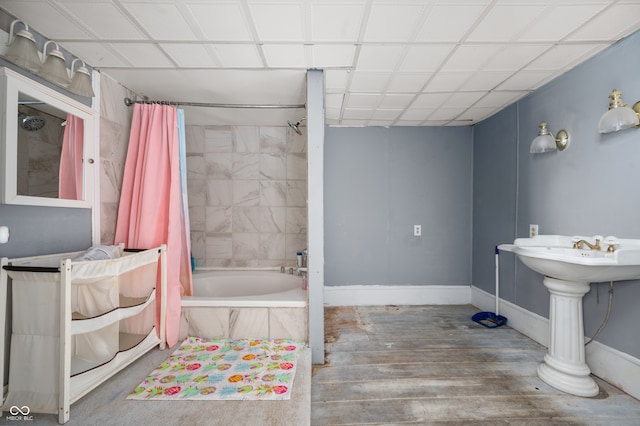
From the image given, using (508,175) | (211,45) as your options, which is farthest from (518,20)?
(211,45)

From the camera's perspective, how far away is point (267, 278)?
2.70 meters

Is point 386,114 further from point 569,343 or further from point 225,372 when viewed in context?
point 225,372

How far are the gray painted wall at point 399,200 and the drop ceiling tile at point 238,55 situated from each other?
143cm

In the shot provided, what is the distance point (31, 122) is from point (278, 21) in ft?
4.52

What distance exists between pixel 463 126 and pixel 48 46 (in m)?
3.50

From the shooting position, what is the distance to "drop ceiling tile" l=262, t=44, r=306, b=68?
1584 millimetres

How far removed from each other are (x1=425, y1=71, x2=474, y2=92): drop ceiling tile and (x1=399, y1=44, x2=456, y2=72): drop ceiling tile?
5.4 inches

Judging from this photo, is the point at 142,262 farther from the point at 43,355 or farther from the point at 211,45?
the point at 211,45

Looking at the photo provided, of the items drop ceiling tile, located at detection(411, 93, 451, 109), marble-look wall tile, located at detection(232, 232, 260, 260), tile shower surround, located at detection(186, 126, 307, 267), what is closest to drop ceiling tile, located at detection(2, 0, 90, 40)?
tile shower surround, located at detection(186, 126, 307, 267)

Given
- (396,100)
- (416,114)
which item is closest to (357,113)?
(396,100)

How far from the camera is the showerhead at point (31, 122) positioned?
135 centimetres

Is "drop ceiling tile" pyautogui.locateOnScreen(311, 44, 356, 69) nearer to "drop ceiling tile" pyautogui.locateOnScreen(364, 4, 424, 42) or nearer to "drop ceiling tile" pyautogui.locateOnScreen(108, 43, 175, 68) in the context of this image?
"drop ceiling tile" pyautogui.locateOnScreen(364, 4, 424, 42)

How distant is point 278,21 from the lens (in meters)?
1.38

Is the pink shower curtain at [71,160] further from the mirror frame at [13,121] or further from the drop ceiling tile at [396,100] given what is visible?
the drop ceiling tile at [396,100]
